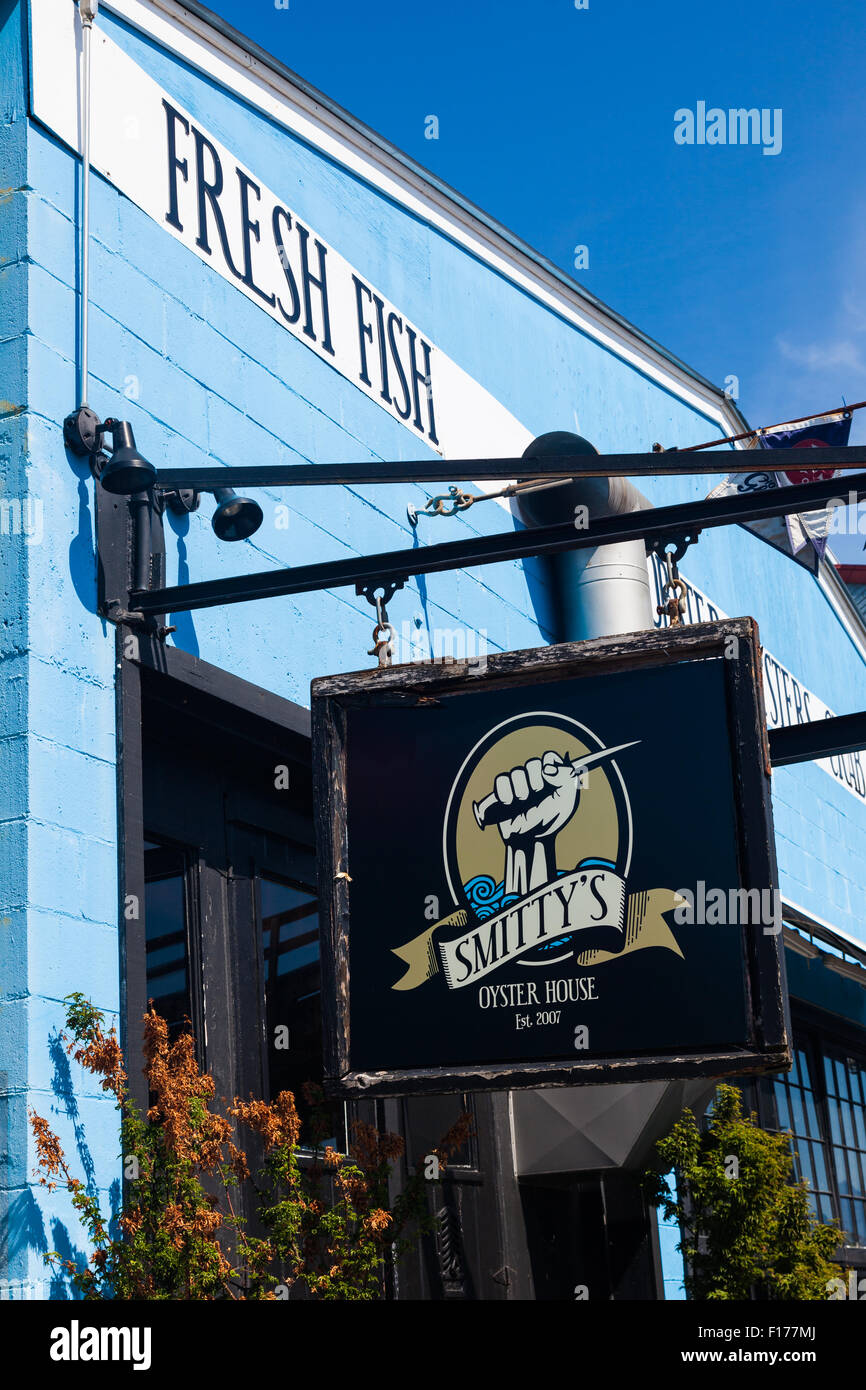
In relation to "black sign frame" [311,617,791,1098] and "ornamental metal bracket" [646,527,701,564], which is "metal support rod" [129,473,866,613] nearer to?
"ornamental metal bracket" [646,527,701,564]

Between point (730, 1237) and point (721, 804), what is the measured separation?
11.6ft

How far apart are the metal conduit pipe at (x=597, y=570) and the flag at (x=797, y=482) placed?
39.5 inches

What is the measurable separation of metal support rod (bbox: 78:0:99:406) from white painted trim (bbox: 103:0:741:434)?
0.21m

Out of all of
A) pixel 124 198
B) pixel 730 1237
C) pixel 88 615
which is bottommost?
pixel 730 1237

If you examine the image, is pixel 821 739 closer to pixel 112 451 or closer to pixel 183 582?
pixel 183 582

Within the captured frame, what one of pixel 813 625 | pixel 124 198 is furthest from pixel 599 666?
pixel 813 625

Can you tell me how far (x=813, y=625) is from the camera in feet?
45.9

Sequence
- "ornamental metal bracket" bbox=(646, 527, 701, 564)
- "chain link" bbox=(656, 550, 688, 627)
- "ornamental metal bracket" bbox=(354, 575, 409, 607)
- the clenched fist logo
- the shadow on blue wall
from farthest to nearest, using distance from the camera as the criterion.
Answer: the shadow on blue wall → "ornamental metal bracket" bbox=(354, 575, 409, 607) → "ornamental metal bracket" bbox=(646, 527, 701, 564) → "chain link" bbox=(656, 550, 688, 627) → the clenched fist logo

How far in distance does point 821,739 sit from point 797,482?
592 centimetres

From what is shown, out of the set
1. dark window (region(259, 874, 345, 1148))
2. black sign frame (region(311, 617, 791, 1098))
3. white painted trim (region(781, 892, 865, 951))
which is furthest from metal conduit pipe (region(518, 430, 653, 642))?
black sign frame (region(311, 617, 791, 1098))

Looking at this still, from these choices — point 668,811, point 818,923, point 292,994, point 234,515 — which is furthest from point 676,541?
point 818,923

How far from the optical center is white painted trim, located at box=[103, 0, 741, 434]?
19.4ft

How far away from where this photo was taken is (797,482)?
34.3 feet
